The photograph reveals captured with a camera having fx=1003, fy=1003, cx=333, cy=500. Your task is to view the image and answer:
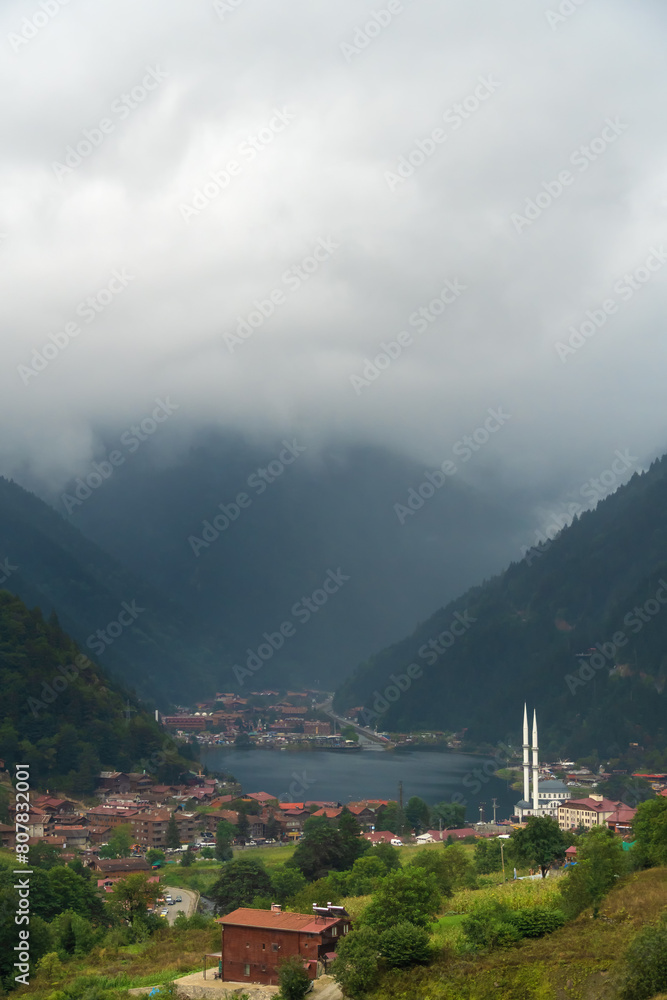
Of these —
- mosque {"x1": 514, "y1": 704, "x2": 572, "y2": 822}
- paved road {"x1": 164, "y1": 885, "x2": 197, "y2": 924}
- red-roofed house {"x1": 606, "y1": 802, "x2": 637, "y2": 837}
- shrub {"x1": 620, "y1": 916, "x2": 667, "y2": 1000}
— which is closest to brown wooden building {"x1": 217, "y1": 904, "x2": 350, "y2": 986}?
shrub {"x1": 620, "y1": 916, "x2": 667, "y2": 1000}

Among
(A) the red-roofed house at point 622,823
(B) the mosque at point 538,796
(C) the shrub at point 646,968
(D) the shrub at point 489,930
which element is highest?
(C) the shrub at point 646,968

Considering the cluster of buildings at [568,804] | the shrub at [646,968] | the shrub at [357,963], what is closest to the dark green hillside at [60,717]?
the cluster of buildings at [568,804]

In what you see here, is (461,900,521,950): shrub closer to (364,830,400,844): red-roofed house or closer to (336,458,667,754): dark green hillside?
(364,830,400,844): red-roofed house

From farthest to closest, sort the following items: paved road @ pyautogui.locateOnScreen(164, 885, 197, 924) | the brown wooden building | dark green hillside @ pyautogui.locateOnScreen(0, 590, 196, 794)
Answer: dark green hillside @ pyautogui.locateOnScreen(0, 590, 196, 794) → paved road @ pyautogui.locateOnScreen(164, 885, 197, 924) → the brown wooden building

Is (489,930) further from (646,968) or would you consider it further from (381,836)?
(381,836)

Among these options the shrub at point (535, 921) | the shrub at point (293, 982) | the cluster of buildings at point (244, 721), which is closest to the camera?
the shrub at point (293, 982)

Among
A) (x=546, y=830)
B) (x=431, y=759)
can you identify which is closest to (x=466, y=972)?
(x=546, y=830)

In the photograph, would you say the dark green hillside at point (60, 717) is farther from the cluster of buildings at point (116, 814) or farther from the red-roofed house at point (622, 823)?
the red-roofed house at point (622, 823)
